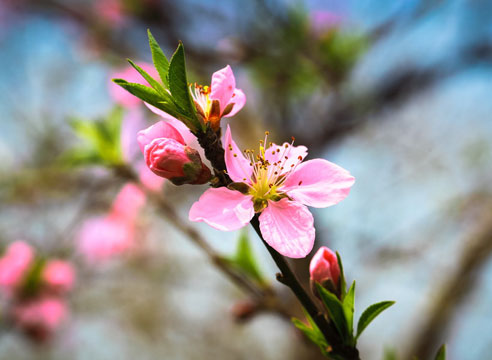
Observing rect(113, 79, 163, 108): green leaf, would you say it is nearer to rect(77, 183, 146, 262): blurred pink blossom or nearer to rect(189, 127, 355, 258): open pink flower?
rect(189, 127, 355, 258): open pink flower

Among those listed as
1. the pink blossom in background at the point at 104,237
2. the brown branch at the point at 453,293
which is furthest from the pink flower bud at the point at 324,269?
the pink blossom in background at the point at 104,237

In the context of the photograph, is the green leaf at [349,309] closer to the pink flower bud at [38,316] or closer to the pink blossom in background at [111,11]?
the pink flower bud at [38,316]

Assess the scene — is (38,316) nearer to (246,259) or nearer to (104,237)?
(104,237)

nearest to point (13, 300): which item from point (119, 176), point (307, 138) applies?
point (119, 176)

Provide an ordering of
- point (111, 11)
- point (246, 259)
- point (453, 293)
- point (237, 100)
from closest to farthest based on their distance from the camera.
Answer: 1. point (237, 100)
2. point (246, 259)
3. point (453, 293)
4. point (111, 11)

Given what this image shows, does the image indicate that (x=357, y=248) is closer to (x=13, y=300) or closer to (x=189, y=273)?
(x=189, y=273)

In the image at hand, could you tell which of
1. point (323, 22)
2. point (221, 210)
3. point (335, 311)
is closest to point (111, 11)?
point (323, 22)
